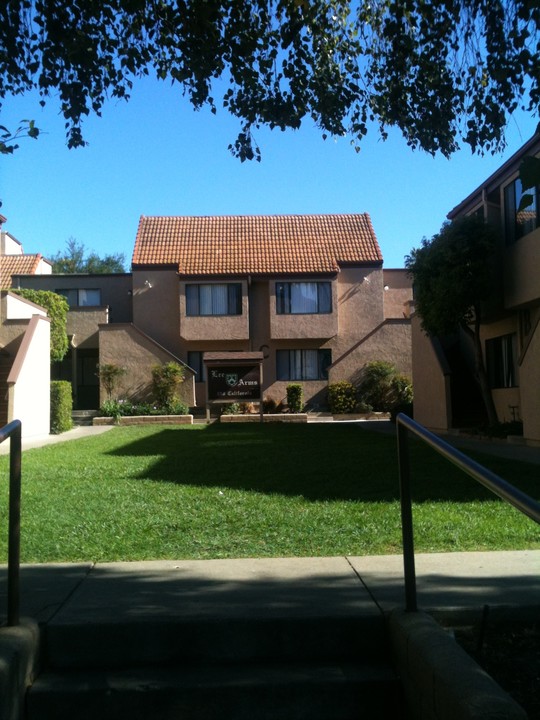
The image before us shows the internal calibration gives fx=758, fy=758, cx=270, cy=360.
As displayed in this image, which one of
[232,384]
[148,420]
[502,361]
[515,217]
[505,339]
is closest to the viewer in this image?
[515,217]

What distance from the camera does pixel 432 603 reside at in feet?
15.5

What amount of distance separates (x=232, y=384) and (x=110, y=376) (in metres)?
6.98

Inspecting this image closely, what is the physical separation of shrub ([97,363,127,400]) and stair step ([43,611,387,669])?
28228 millimetres

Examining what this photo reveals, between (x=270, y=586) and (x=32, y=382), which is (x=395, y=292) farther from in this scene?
(x=270, y=586)

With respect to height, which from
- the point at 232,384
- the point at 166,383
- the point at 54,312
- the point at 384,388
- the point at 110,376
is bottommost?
the point at 384,388

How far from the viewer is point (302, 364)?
3469 centimetres

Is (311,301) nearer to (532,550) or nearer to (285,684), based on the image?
(532,550)

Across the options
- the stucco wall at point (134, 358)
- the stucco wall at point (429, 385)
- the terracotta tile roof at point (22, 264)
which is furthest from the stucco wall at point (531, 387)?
the terracotta tile roof at point (22, 264)

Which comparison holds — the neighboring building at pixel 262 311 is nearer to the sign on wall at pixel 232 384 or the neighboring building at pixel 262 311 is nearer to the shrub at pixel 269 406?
the shrub at pixel 269 406

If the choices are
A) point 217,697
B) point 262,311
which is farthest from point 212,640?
point 262,311

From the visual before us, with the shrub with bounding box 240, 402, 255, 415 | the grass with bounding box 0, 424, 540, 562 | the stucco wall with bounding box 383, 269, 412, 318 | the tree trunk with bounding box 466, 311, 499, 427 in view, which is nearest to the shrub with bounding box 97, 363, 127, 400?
the shrub with bounding box 240, 402, 255, 415

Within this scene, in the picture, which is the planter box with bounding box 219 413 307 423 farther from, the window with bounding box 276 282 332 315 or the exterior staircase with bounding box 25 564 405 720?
the exterior staircase with bounding box 25 564 405 720

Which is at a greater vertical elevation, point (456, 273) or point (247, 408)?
point (456, 273)

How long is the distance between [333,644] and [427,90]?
18.0ft
